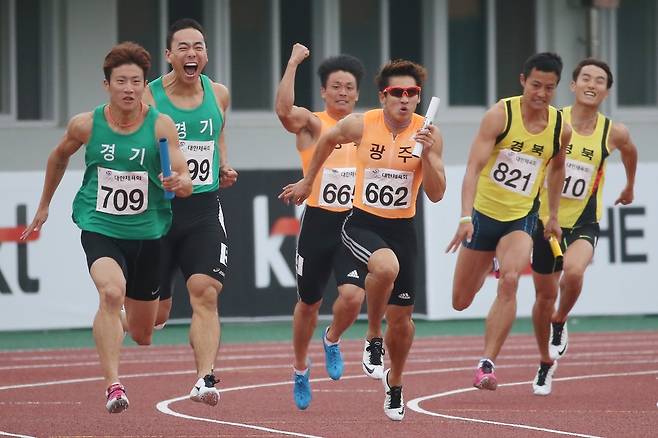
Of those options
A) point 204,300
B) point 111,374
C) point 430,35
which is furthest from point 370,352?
point 430,35

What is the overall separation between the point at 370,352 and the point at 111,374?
112 inches

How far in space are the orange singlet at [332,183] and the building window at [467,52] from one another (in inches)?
505

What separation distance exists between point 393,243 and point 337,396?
85.3 inches

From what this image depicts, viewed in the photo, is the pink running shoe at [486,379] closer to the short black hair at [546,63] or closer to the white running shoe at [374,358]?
the white running shoe at [374,358]

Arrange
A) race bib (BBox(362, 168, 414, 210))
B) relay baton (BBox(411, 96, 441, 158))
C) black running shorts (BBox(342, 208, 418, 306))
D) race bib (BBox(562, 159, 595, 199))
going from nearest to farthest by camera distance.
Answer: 1. relay baton (BBox(411, 96, 441, 158))
2. black running shorts (BBox(342, 208, 418, 306))
3. race bib (BBox(362, 168, 414, 210))
4. race bib (BBox(562, 159, 595, 199))

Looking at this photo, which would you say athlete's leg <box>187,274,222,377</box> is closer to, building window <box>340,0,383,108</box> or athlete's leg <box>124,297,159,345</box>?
athlete's leg <box>124,297,159,345</box>

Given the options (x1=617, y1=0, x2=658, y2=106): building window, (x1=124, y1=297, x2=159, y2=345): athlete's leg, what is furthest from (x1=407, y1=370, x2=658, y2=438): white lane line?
(x1=617, y1=0, x2=658, y2=106): building window

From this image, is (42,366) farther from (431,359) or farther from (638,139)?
(638,139)

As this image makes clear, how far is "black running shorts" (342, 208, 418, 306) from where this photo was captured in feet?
36.4

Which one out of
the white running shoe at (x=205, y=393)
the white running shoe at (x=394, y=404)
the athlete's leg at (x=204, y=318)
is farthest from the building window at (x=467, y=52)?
the white running shoe at (x=205, y=393)

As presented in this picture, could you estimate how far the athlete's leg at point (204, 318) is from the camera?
10.6 meters

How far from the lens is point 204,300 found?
10.7m

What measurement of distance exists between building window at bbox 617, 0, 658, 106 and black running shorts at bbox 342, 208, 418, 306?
51.6 ft

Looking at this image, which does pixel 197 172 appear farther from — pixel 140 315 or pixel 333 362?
pixel 333 362
